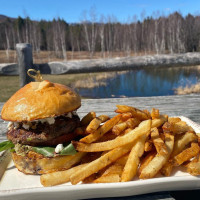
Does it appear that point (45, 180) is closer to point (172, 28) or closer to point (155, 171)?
point (155, 171)

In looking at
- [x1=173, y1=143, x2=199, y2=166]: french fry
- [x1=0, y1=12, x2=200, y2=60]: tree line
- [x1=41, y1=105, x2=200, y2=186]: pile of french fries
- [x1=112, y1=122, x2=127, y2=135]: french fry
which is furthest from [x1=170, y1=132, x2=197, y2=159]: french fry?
[x1=0, y1=12, x2=200, y2=60]: tree line

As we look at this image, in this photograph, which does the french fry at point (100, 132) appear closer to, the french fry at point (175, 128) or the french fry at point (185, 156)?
the french fry at point (175, 128)


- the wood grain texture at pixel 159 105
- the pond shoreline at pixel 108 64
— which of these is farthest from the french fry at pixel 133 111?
the pond shoreline at pixel 108 64

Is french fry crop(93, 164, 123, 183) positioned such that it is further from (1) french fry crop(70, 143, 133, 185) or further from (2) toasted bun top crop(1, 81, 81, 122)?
(2) toasted bun top crop(1, 81, 81, 122)

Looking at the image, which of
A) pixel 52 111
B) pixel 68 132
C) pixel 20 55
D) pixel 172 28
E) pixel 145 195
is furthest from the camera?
pixel 172 28

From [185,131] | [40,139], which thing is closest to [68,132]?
[40,139]

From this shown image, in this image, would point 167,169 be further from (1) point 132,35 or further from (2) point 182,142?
(1) point 132,35
